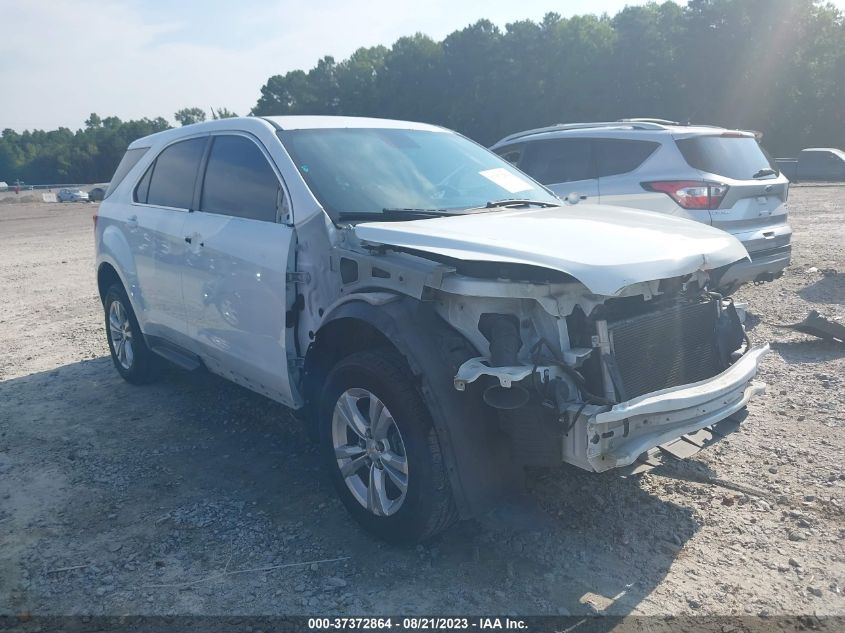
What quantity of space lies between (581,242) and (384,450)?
1353 millimetres

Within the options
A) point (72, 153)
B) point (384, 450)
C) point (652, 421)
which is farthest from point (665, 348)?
point (72, 153)

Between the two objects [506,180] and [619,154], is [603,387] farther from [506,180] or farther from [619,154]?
[619,154]

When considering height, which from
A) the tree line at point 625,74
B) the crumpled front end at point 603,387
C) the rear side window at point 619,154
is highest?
the tree line at point 625,74

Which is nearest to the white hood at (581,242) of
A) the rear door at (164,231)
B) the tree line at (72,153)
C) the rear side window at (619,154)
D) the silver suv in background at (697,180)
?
the rear door at (164,231)

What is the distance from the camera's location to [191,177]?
5.20 m

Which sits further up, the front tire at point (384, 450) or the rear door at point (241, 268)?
the rear door at point (241, 268)

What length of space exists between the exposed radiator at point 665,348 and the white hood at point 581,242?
27 cm

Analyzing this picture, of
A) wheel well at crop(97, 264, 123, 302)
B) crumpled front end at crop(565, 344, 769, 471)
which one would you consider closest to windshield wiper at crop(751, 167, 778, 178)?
crumpled front end at crop(565, 344, 769, 471)

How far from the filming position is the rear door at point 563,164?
8391 mm

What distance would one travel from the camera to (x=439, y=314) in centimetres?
342

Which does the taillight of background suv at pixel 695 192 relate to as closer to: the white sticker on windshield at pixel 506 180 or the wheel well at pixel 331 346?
the white sticker on windshield at pixel 506 180

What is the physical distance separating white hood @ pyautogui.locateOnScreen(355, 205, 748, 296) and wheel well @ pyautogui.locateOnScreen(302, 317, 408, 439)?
0.44 m

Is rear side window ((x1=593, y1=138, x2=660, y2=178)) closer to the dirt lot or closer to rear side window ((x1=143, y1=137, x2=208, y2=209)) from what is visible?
the dirt lot

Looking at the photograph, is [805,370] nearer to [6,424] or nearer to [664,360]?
[664,360]
